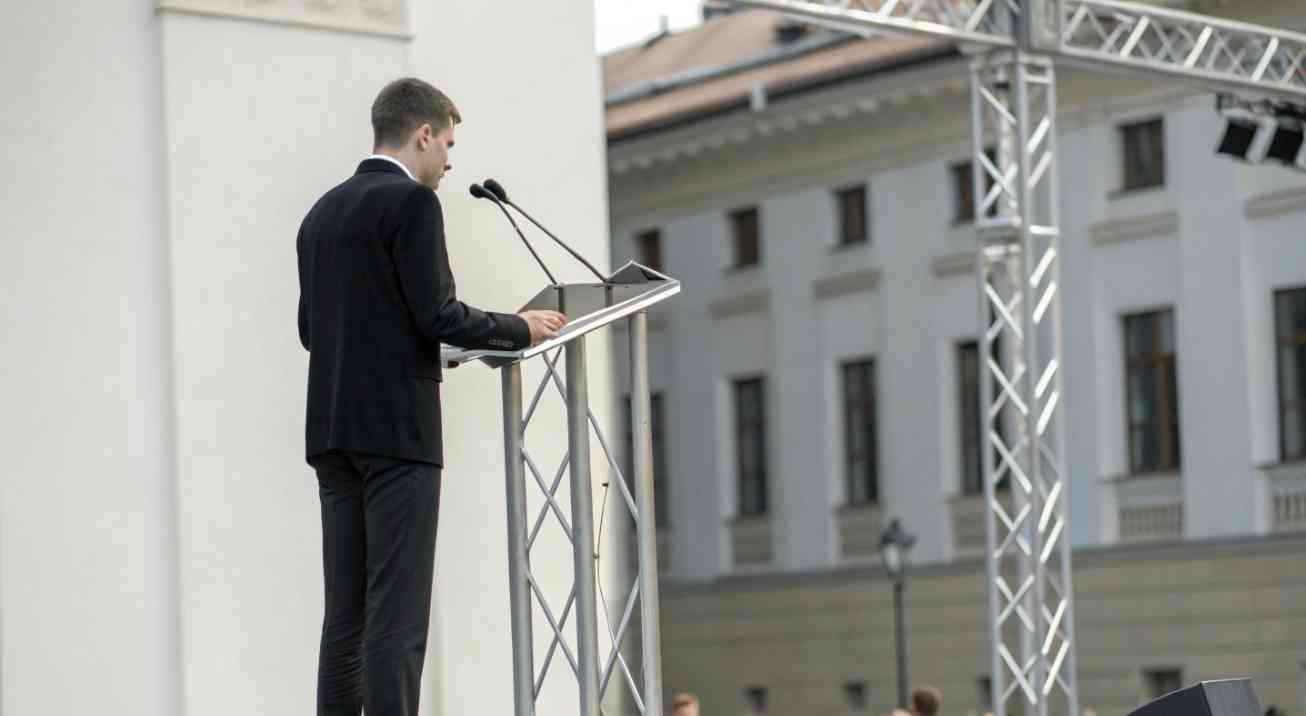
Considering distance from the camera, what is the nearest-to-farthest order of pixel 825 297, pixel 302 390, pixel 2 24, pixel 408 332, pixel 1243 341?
pixel 408 332
pixel 2 24
pixel 302 390
pixel 1243 341
pixel 825 297

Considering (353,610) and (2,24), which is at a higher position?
(2,24)

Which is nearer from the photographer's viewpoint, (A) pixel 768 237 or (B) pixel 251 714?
(B) pixel 251 714

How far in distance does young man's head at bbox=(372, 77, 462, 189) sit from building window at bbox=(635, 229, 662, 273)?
34083 millimetres

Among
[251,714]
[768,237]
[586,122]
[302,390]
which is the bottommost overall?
[251,714]

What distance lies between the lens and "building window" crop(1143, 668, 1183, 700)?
102 feet

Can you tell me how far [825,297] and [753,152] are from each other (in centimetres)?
256

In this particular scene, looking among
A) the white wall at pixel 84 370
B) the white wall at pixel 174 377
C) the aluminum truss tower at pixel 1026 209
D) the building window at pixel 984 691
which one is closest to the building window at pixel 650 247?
the building window at pixel 984 691

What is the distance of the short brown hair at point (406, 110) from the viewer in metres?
5.82

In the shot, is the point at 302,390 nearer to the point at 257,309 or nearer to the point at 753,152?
the point at 257,309

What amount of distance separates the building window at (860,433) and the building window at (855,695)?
2688 mm

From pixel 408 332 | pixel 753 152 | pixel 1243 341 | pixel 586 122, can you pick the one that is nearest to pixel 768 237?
pixel 753 152

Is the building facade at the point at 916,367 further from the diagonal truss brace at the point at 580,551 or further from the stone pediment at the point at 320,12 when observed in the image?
the diagonal truss brace at the point at 580,551

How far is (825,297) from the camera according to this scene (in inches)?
1454

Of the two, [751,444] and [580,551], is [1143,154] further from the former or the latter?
[580,551]
